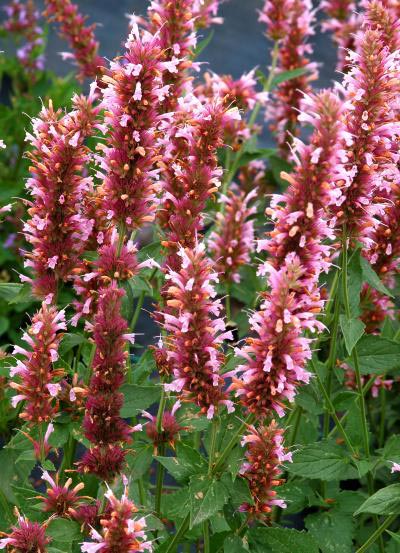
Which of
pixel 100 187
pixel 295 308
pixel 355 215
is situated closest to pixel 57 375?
pixel 100 187

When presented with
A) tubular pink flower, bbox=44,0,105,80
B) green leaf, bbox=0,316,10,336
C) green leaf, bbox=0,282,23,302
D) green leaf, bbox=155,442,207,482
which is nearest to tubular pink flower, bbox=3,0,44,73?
green leaf, bbox=0,316,10,336

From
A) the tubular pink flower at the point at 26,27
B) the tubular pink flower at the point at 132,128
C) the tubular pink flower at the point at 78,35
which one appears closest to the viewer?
the tubular pink flower at the point at 132,128

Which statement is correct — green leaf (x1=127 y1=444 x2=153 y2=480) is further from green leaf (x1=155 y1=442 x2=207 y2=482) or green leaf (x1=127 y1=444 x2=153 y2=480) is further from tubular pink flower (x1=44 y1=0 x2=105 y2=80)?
tubular pink flower (x1=44 y1=0 x2=105 y2=80)

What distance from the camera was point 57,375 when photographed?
5.88ft

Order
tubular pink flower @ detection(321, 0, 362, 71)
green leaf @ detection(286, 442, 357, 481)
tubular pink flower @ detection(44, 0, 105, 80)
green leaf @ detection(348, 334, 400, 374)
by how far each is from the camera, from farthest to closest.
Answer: tubular pink flower @ detection(321, 0, 362, 71) < tubular pink flower @ detection(44, 0, 105, 80) < green leaf @ detection(348, 334, 400, 374) < green leaf @ detection(286, 442, 357, 481)

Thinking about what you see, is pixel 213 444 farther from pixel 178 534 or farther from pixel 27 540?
pixel 27 540

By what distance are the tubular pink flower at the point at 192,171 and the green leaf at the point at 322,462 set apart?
64 cm

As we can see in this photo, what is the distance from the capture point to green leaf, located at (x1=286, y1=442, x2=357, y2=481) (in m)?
2.07

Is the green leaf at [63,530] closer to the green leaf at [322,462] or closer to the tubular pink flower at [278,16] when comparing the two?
the green leaf at [322,462]

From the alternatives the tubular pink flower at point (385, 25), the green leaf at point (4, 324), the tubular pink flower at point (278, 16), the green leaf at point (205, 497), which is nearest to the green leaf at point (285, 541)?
the green leaf at point (205, 497)

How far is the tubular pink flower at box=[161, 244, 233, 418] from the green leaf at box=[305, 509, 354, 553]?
847 mm

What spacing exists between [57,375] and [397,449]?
0.93 m

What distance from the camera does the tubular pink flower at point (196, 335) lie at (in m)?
1.49

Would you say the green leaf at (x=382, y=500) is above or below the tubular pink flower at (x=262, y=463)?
below
